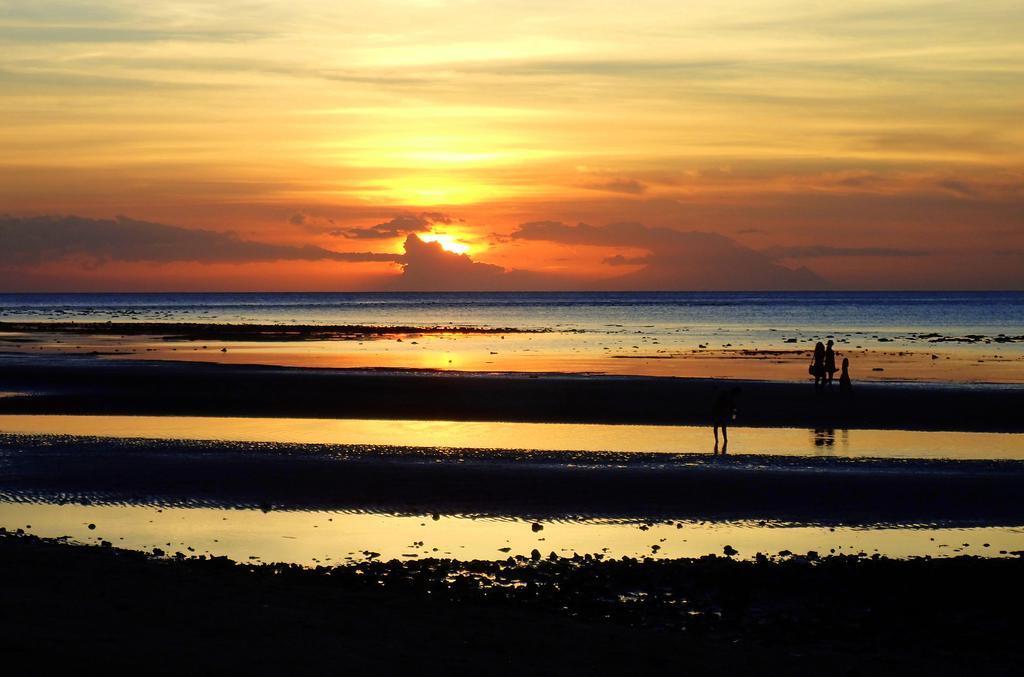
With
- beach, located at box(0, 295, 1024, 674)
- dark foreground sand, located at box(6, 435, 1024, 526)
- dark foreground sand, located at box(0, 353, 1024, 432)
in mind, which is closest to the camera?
beach, located at box(0, 295, 1024, 674)

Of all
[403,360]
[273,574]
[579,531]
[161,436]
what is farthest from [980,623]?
[403,360]

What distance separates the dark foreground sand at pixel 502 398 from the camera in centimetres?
3291

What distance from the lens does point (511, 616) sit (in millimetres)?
11664

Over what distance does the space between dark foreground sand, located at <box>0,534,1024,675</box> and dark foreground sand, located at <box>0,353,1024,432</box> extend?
18063 mm

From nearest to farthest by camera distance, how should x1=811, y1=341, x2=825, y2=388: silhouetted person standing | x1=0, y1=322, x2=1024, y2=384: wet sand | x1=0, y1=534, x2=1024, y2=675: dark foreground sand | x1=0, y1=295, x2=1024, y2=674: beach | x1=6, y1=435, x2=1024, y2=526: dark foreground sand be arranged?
x1=0, y1=534, x2=1024, y2=675: dark foreground sand < x1=0, y1=295, x2=1024, y2=674: beach < x1=6, y1=435, x2=1024, y2=526: dark foreground sand < x1=811, y1=341, x2=825, y2=388: silhouetted person standing < x1=0, y1=322, x2=1024, y2=384: wet sand

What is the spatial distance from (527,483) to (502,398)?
16653mm

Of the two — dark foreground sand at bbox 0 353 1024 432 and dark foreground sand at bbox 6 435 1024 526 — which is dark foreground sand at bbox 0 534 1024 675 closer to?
dark foreground sand at bbox 6 435 1024 526

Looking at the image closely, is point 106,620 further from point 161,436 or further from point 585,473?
point 161,436

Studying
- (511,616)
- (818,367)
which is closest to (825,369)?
(818,367)

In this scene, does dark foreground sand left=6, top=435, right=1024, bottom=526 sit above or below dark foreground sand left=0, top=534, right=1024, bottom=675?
above

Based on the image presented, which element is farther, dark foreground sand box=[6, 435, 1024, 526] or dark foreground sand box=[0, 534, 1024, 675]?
dark foreground sand box=[6, 435, 1024, 526]

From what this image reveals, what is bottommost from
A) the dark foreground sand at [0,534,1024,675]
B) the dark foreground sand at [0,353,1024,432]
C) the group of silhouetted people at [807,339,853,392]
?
→ the dark foreground sand at [0,534,1024,675]

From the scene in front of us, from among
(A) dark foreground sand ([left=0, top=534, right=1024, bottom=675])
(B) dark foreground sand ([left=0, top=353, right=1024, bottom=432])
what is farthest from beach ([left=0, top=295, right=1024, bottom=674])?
(B) dark foreground sand ([left=0, top=353, right=1024, bottom=432])

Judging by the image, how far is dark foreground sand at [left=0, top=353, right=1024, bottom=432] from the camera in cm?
3291
